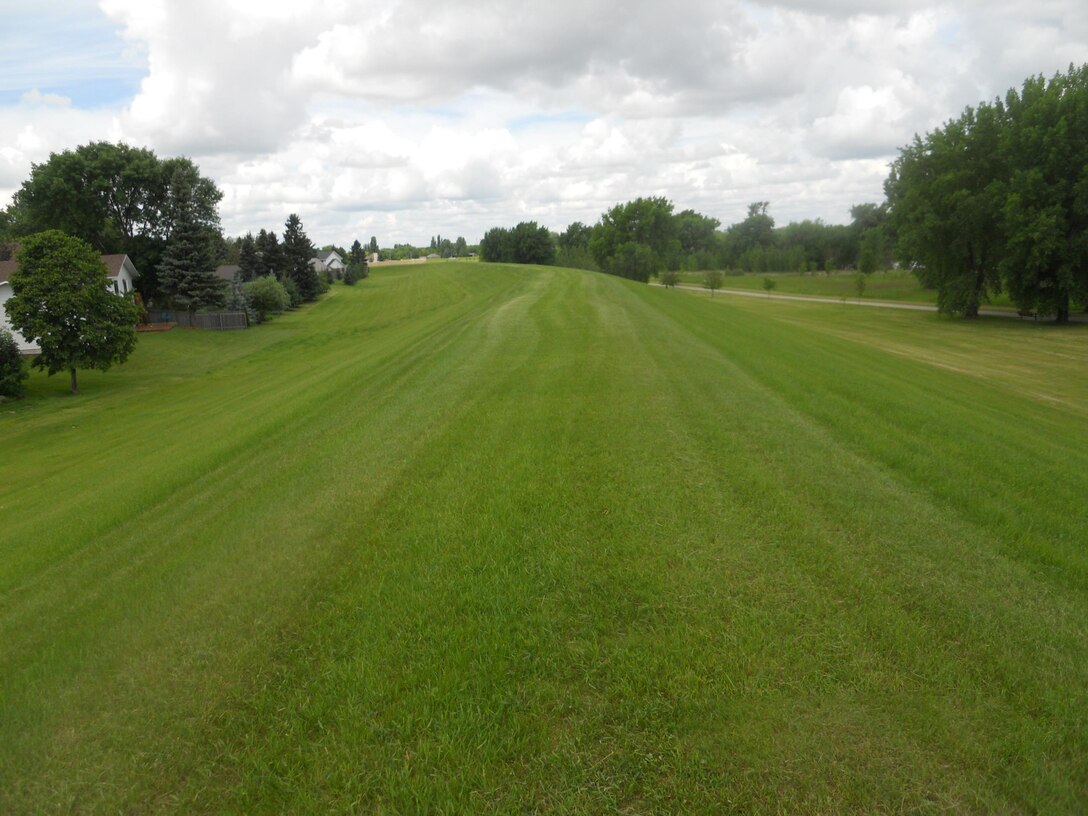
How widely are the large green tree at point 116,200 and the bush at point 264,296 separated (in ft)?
18.3

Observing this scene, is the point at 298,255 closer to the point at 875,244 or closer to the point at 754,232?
the point at 875,244

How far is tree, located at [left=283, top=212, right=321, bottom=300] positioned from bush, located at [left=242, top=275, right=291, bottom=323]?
31.5ft

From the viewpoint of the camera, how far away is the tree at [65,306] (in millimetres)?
22453

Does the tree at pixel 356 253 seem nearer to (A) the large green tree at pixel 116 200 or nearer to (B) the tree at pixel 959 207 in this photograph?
(A) the large green tree at pixel 116 200

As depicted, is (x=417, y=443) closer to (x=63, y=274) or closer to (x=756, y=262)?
(x=63, y=274)

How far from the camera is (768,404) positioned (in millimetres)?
9727

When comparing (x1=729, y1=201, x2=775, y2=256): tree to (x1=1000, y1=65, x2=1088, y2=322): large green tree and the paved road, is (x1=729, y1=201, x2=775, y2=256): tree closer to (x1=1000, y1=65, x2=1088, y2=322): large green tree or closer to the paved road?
the paved road

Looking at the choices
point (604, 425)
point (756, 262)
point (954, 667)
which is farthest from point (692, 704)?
point (756, 262)

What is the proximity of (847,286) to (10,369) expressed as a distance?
69.6 metres

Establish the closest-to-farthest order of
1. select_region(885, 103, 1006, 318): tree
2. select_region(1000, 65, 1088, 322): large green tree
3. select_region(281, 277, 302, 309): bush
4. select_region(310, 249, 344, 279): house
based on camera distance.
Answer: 1. select_region(1000, 65, 1088, 322): large green tree
2. select_region(885, 103, 1006, 318): tree
3. select_region(281, 277, 302, 309): bush
4. select_region(310, 249, 344, 279): house

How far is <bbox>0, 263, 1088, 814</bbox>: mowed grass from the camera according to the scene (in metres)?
3.05

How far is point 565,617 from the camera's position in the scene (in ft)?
13.7

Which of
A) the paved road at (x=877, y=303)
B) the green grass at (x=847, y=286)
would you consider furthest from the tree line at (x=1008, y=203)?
the green grass at (x=847, y=286)

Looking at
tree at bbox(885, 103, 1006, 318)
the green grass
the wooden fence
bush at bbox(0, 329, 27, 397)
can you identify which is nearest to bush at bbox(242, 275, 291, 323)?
the wooden fence
